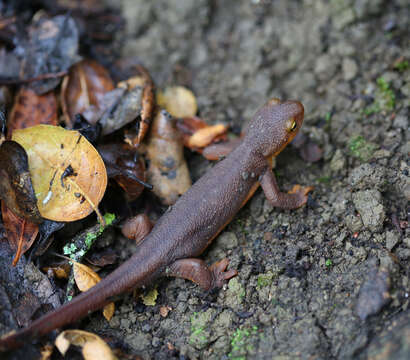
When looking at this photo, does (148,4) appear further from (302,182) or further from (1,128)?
(302,182)

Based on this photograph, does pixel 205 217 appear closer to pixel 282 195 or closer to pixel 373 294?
pixel 282 195

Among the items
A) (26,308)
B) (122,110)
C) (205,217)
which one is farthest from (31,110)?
(205,217)

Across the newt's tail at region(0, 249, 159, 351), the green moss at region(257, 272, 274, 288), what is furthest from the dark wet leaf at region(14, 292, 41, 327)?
the green moss at region(257, 272, 274, 288)

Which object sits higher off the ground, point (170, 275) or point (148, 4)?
point (148, 4)

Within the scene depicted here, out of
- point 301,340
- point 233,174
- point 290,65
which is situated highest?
point 290,65

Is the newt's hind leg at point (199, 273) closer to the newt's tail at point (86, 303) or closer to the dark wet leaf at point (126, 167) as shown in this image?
the newt's tail at point (86, 303)

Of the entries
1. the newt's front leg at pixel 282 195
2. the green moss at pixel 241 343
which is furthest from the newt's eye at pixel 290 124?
the green moss at pixel 241 343

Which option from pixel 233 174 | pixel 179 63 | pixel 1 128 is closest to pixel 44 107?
pixel 1 128

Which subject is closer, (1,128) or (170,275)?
(170,275)
